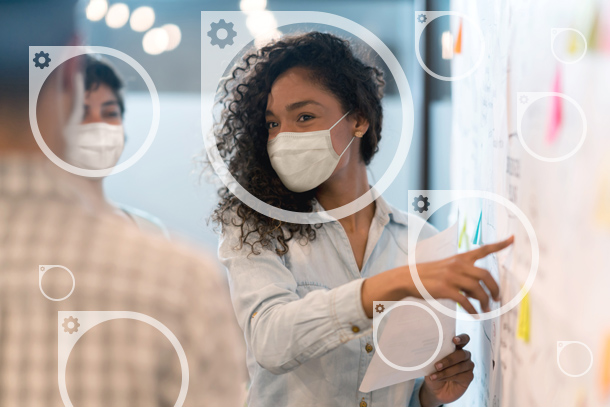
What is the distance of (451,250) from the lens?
37.0 inches

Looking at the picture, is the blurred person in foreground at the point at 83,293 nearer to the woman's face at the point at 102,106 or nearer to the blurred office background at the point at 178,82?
the woman's face at the point at 102,106

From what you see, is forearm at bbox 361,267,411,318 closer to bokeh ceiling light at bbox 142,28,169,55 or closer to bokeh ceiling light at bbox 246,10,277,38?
bokeh ceiling light at bbox 246,10,277,38

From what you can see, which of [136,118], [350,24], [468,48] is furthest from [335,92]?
[136,118]

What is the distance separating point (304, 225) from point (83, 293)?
65cm

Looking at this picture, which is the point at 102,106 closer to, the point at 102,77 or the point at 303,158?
the point at 102,77

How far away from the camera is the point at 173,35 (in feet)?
8.30

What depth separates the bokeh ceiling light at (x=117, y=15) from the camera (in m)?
2.50

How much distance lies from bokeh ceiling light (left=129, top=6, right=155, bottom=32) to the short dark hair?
54 cm

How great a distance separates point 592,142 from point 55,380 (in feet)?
2.07

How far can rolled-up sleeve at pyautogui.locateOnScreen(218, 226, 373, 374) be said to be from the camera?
852 mm

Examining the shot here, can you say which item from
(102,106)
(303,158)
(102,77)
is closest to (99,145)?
(102,106)

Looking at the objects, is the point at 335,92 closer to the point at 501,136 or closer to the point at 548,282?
the point at 501,136
